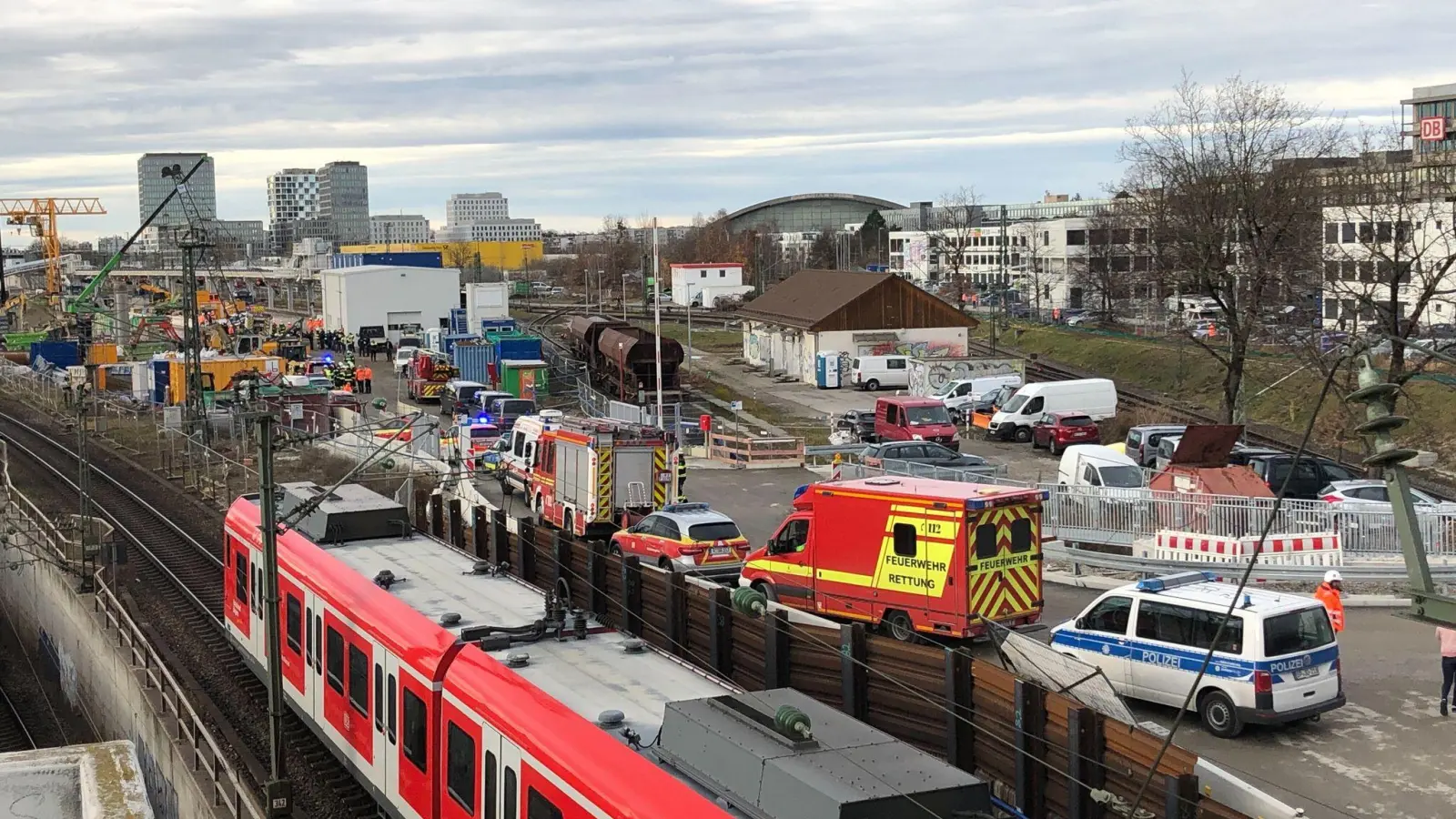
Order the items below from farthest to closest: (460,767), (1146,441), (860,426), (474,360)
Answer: (474,360) → (860,426) → (1146,441) → (460,767)

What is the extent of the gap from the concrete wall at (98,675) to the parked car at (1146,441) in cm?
2356

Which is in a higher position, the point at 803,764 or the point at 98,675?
the point at 803,764

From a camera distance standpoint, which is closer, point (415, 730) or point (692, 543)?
point (415, 730)

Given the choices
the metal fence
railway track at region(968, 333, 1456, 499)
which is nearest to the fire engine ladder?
the metal fence

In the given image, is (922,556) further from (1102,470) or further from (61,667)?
(61,667)

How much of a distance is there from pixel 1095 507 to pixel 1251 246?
64.2 ft

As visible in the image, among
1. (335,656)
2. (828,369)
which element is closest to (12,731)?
(335,656)

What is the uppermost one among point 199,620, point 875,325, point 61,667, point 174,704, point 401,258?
point 401,258

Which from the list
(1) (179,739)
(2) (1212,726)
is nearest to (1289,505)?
(2) (1212,726)

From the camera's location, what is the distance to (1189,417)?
46.2 meters

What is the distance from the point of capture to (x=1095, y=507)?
86.6 ft

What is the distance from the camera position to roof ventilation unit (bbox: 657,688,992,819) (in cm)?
797

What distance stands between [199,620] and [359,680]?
1191 centimetres

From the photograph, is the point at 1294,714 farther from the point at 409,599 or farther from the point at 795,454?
the point at 795,454
